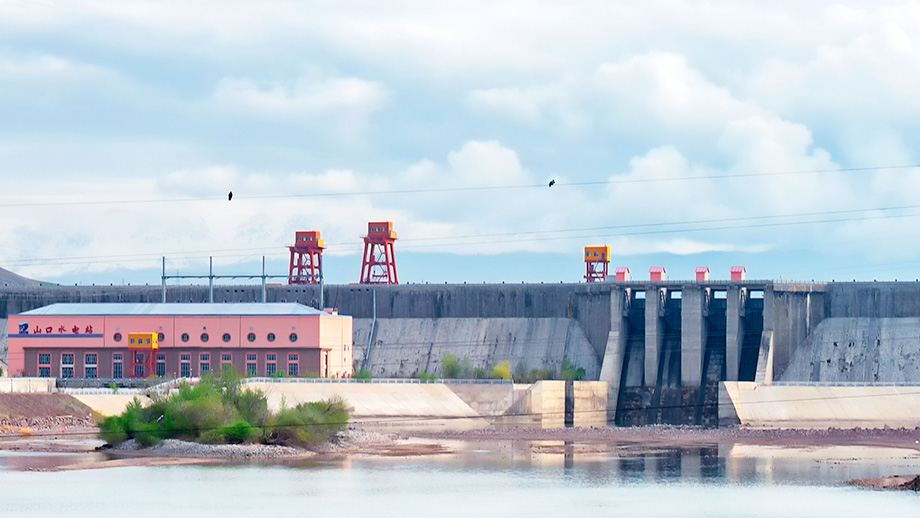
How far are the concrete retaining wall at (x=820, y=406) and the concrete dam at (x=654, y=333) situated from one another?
24.8 ft

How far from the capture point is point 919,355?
376ft

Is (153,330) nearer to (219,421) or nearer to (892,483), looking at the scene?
(219,421)

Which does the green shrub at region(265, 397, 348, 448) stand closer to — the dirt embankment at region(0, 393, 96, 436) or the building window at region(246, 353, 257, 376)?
the dirt embankment at region(0, 393, 96, 436)

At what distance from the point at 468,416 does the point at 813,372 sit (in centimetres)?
2741

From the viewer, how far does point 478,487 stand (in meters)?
65.3

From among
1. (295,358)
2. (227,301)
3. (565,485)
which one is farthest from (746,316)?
(565,485)

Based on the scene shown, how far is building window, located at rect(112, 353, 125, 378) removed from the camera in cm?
11875

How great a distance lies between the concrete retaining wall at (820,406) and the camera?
101m

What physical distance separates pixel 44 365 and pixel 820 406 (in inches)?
2309

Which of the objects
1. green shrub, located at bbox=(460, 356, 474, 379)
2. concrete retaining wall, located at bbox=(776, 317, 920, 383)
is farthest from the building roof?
concrete retaining wall, located at bbox=(776, 317, 920, 383)

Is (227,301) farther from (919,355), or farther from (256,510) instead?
(256,510)

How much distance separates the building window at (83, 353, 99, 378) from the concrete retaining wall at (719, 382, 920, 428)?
4865cm

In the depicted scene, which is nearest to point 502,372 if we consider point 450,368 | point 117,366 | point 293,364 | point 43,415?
point 450,368

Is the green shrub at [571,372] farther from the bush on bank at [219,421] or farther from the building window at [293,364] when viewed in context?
the bush on bank at [219,421]
